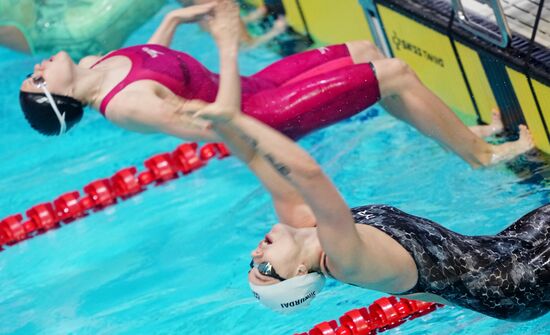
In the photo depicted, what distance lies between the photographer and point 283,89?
4074mm

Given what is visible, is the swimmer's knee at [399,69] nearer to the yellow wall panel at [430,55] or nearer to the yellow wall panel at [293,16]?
the yellow wall panel at [430,55]

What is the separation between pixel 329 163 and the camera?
16.4 ft

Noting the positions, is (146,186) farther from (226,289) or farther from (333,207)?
(333,207)

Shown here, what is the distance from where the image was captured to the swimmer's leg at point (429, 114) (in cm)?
408

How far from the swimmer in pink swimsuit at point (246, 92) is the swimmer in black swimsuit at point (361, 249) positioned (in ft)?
2.80

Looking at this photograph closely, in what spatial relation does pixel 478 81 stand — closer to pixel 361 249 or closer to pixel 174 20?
pixel 174 20

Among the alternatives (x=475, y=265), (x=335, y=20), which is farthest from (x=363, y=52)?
(x=335, y=20)

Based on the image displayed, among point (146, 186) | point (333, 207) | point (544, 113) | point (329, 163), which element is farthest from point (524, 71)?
point (146, 186)

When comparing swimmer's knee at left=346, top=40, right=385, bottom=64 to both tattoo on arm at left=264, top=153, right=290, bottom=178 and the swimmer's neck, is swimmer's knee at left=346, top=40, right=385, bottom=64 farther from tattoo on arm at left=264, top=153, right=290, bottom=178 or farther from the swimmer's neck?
tattoo on arm at left=264, top=153, right=290, bottom=178

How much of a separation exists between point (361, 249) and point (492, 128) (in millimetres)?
1956

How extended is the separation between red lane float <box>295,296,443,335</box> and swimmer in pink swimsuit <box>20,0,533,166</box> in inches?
30.6

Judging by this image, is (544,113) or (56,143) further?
(56,143)

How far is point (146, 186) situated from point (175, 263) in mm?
901

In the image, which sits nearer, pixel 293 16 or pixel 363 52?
pixel 363 52
